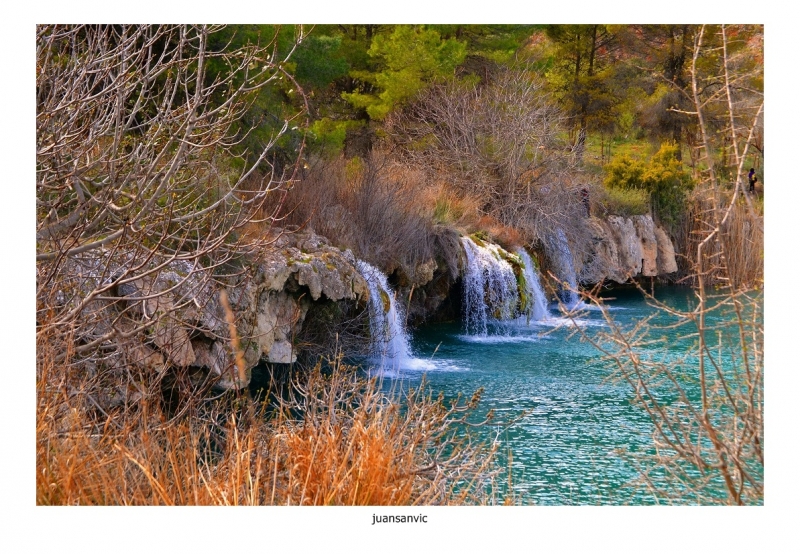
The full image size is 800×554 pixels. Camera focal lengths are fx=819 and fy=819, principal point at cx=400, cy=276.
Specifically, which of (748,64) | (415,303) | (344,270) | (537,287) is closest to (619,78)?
(537,287)

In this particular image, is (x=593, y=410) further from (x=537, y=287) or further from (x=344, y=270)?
(x=537, y=287)

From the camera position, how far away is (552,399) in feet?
24.2

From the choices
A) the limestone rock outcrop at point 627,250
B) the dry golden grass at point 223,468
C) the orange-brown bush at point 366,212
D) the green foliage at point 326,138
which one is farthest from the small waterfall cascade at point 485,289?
the dry golden grass at point 223,468

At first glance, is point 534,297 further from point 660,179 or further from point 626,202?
point 626,202

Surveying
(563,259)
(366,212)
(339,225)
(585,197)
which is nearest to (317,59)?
(366,212)

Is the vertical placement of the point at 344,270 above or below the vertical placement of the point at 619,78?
below

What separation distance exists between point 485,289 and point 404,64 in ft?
12.7

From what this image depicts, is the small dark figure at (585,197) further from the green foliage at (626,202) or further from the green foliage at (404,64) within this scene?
the green foliage at (404,64)

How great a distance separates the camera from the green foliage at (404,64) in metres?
12.1

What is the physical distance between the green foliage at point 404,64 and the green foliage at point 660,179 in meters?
4.54

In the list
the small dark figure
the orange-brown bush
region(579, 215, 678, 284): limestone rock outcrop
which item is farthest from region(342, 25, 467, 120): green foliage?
region(579, 215, 678, 284): limestone rock outcrop

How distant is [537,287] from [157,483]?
34.4 ft
